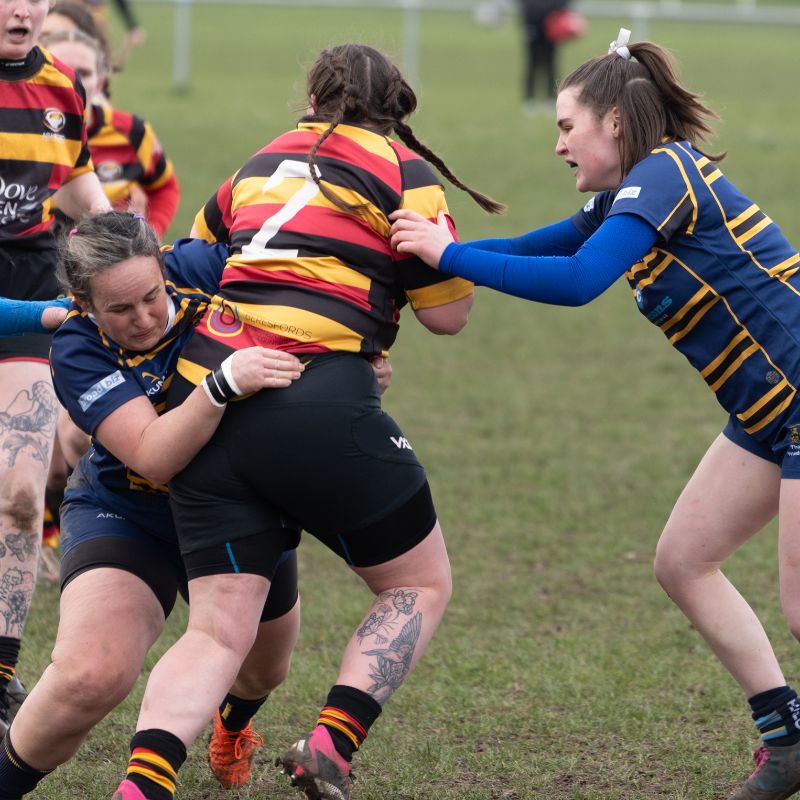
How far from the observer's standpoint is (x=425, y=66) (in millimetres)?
23016

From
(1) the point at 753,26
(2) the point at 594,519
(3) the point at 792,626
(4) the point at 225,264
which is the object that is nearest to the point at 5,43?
(4) the point at 225,264

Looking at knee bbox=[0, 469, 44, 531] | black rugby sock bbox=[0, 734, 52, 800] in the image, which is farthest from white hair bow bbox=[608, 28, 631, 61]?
black rugby sock bbox=[0, 734, 52, 800]

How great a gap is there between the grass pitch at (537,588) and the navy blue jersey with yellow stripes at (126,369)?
1.70ft

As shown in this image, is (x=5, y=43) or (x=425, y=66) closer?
(x=5, y=43)

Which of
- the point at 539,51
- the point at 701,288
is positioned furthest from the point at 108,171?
the point at 539,51

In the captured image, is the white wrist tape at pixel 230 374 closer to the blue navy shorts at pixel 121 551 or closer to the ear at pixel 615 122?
the blue navy shorts at pixel 121 551

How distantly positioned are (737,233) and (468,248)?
27.4 inches

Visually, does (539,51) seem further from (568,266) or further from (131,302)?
(131,302)

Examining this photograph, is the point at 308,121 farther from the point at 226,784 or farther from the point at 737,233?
the point at 226,784

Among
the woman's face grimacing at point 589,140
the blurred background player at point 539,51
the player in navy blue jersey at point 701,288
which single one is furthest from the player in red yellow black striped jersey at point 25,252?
the blurred background player at point 539,51

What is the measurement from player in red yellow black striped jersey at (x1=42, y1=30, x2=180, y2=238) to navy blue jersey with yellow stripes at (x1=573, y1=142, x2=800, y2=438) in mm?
2909

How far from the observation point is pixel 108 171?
616 cm

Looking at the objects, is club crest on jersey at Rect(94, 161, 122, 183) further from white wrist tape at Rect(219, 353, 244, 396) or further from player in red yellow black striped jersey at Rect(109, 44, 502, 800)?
white wrist tape at Rect(219, 353, 244, 396)

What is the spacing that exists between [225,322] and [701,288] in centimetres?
118
